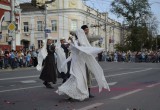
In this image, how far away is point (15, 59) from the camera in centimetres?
3170

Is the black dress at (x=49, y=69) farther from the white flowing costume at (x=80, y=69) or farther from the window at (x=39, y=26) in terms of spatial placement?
the window at (x=39, y=26)

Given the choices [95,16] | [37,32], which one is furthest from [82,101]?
[95,16]

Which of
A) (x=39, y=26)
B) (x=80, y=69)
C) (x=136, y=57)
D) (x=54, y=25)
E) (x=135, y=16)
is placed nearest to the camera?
(x=80, y=69)

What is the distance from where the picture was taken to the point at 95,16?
266 ft

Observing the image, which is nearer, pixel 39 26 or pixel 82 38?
pixel 82 38

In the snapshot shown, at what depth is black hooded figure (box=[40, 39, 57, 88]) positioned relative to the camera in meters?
14.0

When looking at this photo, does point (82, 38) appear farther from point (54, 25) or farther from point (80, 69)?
point (54, 25)

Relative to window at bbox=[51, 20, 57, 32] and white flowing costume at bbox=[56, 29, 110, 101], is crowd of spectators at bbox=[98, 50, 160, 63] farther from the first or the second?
white flowing costume at bbox=[56, 29, 110, 101]

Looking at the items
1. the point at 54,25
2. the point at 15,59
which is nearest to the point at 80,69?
the point at 15,59

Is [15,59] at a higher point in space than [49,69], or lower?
lower

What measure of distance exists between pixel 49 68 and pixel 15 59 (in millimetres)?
18063

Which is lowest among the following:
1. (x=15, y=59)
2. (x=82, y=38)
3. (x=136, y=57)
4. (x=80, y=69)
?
(x=136, y=57)

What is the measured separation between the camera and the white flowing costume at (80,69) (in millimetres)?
10273

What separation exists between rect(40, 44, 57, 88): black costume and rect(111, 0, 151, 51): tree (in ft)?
236
